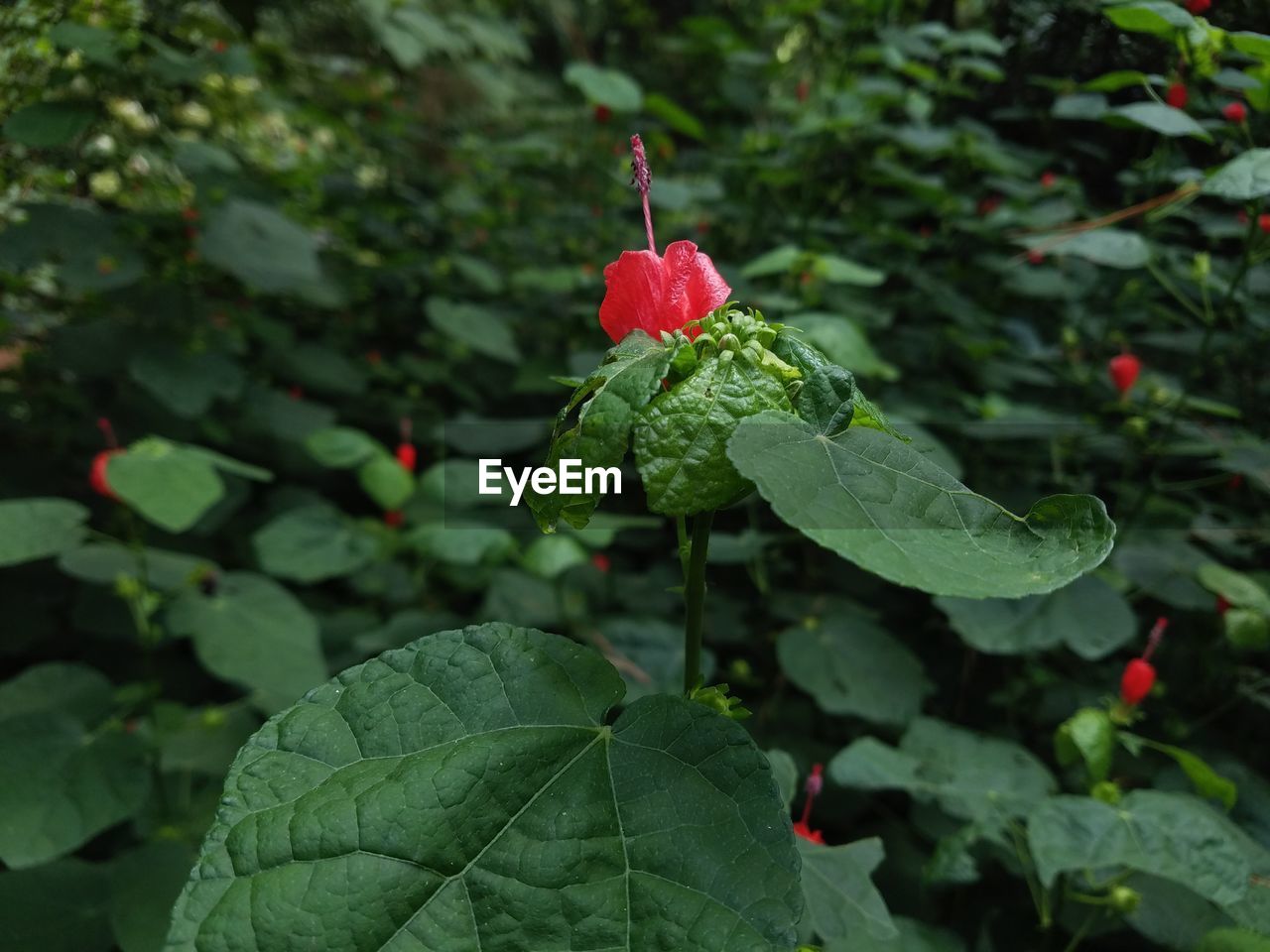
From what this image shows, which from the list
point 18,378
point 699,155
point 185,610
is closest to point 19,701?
point 185,610

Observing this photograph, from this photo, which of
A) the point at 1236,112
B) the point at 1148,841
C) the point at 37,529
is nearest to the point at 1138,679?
the point at 1148,841

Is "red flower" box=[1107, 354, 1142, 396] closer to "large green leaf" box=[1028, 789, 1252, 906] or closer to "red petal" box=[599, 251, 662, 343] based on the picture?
"large green leaf" box=[1028, 789, 1252, 906]

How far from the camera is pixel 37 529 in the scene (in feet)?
3.20

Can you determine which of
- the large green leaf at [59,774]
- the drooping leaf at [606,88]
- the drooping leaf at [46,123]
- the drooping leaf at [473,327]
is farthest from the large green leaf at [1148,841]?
the drooping leaf at [606,88]

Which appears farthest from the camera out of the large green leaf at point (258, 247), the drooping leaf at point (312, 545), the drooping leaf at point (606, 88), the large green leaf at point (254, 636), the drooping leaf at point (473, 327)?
the drooping leaf at point (473, 327)

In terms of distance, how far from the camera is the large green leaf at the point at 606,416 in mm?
376

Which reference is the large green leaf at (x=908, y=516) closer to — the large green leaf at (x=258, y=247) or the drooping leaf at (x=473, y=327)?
the large green leaf at (x=258, y=247)

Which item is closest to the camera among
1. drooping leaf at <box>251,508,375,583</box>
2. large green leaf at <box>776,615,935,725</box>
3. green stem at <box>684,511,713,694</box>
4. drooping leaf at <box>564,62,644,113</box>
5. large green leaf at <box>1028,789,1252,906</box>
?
green stem at <box>684,511,713,694</box>

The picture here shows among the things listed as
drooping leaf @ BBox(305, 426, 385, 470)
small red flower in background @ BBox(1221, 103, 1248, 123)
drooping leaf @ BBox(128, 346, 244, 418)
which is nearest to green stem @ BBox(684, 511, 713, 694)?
small red flower in background @ BBox(1221, 103, 1248, 123)

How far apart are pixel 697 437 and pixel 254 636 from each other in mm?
938

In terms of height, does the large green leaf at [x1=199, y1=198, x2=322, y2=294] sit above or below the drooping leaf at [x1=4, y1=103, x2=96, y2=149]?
below

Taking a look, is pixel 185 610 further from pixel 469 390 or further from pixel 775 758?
pixel 469 390

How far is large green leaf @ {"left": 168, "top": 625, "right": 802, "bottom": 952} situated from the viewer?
345 millimetres

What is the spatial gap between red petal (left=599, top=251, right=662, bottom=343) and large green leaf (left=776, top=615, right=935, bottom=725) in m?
0.89
